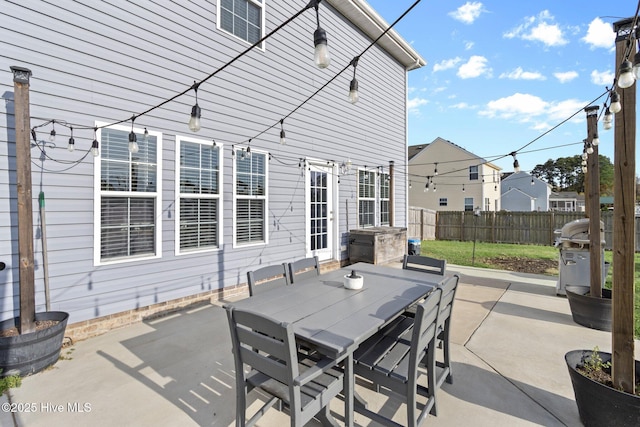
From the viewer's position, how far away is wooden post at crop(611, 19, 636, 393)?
6.13ft

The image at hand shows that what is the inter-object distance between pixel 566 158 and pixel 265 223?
5731 cm

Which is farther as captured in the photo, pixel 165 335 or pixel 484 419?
pixel 165 335

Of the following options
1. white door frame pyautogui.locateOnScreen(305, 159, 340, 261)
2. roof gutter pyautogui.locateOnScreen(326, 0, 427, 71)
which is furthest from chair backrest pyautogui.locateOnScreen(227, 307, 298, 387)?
roof gutter pyautogui.locateOnScreen(326, 0, 427, 71)

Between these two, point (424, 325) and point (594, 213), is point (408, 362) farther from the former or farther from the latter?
point (594, 213)

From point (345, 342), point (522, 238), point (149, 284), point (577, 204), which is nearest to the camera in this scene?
point (345, 342)

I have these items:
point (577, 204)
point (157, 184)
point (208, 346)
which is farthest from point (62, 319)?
point (577, 204)

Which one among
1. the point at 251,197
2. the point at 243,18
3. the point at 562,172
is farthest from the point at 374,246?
the point at 562,172

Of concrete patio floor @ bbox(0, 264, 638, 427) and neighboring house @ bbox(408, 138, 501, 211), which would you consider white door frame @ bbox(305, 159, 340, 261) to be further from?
neighboring house @ bbox(408, 138, 501, 211)

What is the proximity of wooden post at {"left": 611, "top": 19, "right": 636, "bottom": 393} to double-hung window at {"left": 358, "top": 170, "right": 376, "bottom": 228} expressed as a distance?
226 inches

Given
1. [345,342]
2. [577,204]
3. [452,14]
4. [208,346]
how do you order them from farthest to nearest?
1. [577,204]
2. [452,14]
3. [208,346]
4. [345,342]

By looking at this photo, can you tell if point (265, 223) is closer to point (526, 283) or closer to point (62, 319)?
point (62, 319)

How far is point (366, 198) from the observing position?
797 cm

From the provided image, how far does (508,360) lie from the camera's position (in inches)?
113

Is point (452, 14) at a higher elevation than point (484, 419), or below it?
higher
